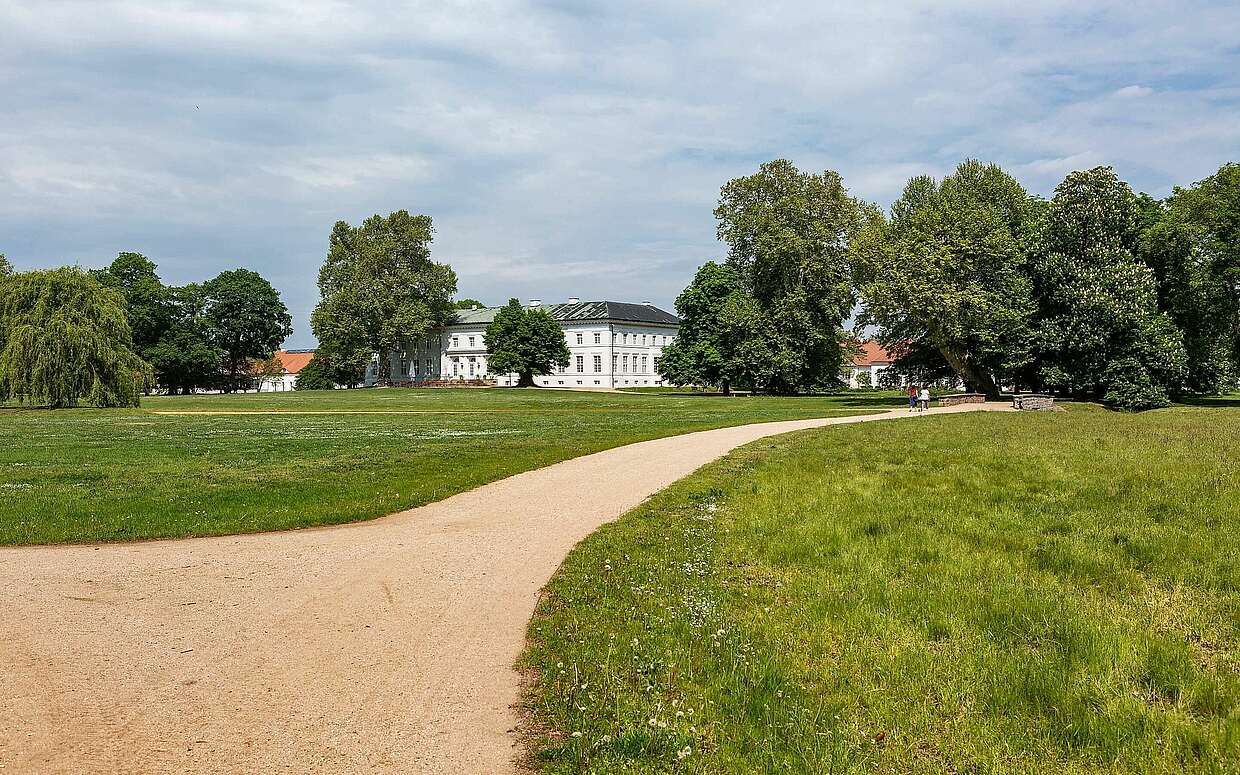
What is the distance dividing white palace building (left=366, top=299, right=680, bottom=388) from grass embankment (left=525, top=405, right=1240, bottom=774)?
319 feet

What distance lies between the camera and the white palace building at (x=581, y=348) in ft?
366

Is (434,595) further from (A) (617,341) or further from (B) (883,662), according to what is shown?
(A) (617,341)

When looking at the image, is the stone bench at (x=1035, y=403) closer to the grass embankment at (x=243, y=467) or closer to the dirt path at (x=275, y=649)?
the grass embankment at (x=243, y=467)

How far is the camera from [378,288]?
304 feet

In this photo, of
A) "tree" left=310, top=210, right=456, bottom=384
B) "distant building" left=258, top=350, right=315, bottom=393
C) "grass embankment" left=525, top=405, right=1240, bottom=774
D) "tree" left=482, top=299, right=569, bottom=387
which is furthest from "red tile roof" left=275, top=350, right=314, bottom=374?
"grass embankment" left=525, top=405, right=1240, bottom=774

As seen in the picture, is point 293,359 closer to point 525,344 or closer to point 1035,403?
point 525,344

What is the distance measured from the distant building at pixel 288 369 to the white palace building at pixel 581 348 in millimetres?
26735

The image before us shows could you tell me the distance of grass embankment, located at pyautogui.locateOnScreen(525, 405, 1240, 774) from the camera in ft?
14.4

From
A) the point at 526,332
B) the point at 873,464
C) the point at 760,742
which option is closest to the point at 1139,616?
the point at 760,742

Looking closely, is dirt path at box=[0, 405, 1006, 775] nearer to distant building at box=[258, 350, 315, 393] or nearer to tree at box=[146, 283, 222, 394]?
tree at box=[146, 283, 222, 394]

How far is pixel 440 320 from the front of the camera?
352 feet

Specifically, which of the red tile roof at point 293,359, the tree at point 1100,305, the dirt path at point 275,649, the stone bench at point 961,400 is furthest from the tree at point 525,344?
the dirt path at point 275,649

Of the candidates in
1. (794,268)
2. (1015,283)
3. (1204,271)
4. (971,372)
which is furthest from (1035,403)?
(794,268)

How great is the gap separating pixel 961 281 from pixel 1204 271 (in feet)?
39.1
